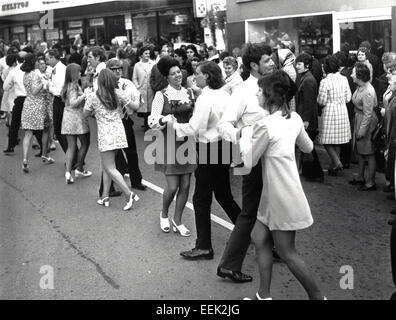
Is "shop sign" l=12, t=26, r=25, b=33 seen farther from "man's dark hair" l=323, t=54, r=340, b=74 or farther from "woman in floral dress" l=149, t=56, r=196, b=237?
"woman in floral dress" l=149, t=56, r=196, b=237

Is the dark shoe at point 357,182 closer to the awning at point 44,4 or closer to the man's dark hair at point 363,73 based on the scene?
the man's dark hair at point 363,73

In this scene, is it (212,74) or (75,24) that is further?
(75,24)

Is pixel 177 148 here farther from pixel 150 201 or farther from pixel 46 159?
pixel 46 159

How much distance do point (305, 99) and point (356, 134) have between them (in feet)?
2.69

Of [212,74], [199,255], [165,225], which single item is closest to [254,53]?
[212,74]

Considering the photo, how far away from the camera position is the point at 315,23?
46.7ft

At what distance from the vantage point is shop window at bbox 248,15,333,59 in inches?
544

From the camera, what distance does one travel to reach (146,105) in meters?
13.1

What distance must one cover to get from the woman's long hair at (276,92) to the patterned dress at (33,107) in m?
6.31

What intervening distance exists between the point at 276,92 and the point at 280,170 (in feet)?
1.80

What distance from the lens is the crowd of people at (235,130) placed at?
14.4ft

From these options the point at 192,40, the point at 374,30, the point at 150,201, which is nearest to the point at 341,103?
the point at 150,201

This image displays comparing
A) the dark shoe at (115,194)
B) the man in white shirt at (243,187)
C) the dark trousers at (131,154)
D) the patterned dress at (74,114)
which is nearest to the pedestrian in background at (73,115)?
the patterned dress at (74,114)

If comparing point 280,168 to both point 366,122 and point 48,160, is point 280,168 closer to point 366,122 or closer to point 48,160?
point 366,122
